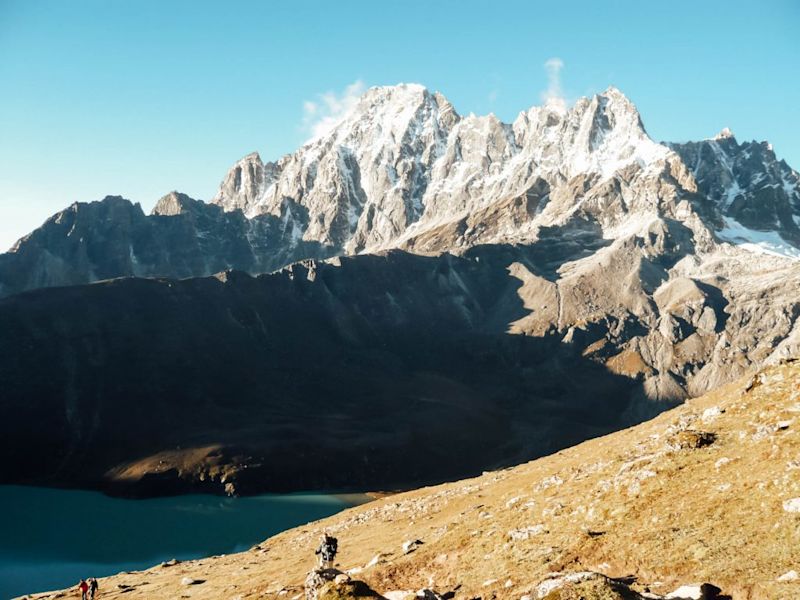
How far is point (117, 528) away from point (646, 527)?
147 m

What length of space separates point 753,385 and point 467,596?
83.1ft

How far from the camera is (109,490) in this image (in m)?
182

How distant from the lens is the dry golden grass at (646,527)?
23.0 meters

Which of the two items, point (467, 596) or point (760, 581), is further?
point (467, 596)

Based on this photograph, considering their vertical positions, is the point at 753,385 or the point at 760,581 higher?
the point at 753,385

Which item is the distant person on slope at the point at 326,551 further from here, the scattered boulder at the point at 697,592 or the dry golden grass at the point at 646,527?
the scattered boulder at the point at 697,592

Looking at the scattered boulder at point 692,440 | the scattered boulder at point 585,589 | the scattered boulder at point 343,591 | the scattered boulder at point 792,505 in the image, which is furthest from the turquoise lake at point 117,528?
the scattered boulder at point 792,505

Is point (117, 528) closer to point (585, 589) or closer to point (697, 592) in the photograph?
point (585, 589)

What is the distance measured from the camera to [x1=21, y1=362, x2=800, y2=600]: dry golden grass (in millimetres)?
23016

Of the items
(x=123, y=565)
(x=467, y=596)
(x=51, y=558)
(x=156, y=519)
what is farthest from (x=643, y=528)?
(x=156, y=519)

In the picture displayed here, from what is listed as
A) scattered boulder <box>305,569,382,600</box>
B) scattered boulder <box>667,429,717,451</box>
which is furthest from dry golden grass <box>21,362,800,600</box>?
scattered boulder <box>305,569,382,600</box>

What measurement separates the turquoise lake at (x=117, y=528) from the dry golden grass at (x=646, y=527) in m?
80.4

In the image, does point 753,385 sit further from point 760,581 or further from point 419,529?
point 419,529

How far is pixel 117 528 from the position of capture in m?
144
